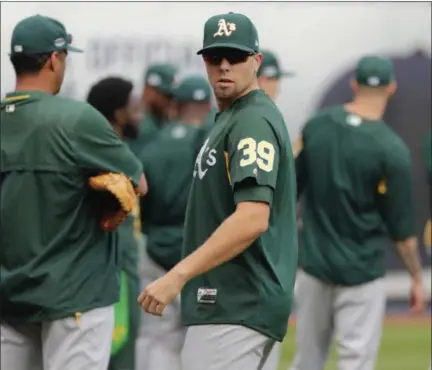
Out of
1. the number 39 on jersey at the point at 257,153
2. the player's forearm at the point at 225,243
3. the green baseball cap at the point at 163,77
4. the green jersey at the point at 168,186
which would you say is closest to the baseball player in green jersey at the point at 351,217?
the green jersey at the point at 168,186

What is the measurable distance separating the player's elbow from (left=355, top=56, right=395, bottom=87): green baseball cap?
10.9 feet

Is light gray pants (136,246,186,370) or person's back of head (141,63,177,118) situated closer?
light gray pants (136,246,186,370)

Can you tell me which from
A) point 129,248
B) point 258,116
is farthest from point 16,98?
point 129,248

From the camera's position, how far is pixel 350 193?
7.85 m

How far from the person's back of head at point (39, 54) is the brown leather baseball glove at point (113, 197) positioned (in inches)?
17.5

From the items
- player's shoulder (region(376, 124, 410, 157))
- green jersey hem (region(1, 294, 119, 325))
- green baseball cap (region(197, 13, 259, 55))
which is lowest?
green jersey hem (region(1, 294, 119, 325))

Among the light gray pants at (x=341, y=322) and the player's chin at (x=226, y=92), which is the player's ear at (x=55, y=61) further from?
the light gray pants at (x=341, y=322)

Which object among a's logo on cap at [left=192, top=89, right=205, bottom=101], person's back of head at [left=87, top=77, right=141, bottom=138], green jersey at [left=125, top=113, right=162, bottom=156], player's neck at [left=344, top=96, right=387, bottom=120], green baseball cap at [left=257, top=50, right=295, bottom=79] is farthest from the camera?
green jersey at [left=125, top=113, right=162, bottom=156]

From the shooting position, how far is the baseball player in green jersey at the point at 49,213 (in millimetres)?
5730

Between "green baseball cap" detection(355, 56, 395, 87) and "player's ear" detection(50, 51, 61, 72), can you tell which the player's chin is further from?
"green baseball cap" detection(355, 56, 395, 87)

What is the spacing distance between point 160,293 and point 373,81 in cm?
366

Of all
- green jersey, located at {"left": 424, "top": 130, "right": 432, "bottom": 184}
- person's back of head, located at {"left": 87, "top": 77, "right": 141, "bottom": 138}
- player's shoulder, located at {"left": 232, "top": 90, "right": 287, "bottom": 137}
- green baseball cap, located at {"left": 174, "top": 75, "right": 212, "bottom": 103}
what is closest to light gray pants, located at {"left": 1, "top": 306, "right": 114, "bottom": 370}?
player's shoulder, located at {"left": 232, "top": 90, "right": 287, "bottom": 137}

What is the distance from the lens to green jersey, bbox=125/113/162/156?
9.69 meters

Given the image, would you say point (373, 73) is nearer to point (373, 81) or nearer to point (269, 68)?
point (373, 81)
